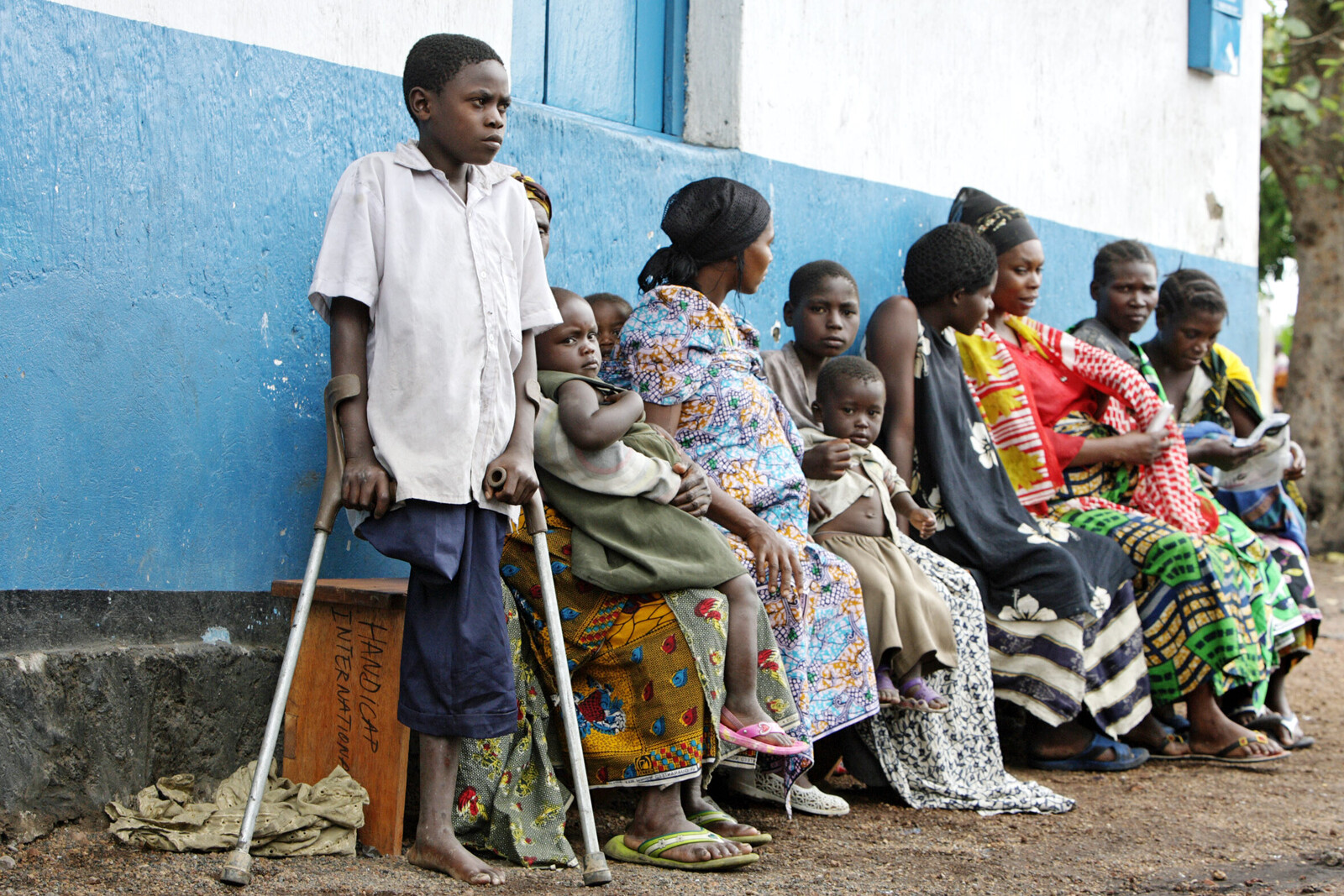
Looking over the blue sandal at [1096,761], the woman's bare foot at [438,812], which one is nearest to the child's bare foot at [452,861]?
the woman's bare foot at [438,812]

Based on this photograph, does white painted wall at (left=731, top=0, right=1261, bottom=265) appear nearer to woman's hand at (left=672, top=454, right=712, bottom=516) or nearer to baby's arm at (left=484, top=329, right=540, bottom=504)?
woman's hand at (left=672, top=454, right=712, bottom=516)

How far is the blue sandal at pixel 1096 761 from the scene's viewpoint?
4.78 m

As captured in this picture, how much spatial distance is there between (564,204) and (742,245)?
0.65 meters

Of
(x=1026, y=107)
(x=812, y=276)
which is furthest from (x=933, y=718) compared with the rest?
(x=1026, y=107)

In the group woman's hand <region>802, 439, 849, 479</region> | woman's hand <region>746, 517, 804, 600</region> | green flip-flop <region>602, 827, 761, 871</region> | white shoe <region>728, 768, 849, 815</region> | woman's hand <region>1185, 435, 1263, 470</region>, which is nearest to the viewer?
green flip-flop <region>602, 827, 761, 871</region>

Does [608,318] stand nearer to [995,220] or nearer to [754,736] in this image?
[754,736]

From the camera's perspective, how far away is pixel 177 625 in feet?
11.1

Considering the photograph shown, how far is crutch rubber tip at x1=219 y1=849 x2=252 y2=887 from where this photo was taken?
2.75 m

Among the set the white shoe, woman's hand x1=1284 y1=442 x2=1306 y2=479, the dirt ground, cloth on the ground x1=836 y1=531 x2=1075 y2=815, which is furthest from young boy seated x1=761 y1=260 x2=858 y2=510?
woman's hand x1=1284 y1=442 x2=1306 y2=479

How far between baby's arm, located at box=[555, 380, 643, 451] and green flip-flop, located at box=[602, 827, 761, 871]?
94cm

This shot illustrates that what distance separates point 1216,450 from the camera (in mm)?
5750

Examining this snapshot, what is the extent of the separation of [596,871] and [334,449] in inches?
42.1

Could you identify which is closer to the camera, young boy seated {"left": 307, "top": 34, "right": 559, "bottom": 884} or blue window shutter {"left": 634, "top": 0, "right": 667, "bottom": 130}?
young boy seated {"left": 307, "top": 34, "right": 559, "bottom": 884}

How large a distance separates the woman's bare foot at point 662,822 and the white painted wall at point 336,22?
2.12 metres
